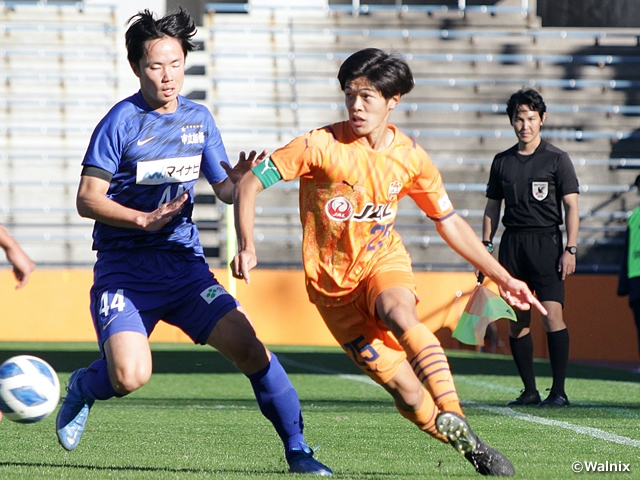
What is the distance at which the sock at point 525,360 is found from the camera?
725 cm

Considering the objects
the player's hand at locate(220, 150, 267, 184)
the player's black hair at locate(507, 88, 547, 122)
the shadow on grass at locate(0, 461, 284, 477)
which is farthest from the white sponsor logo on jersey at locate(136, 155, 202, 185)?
the player's black hair at locate(507, 88, 547, 122)

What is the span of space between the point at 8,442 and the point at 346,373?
510 cm

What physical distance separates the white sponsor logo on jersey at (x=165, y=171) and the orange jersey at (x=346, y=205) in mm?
587

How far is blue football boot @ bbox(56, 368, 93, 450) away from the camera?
4645mm

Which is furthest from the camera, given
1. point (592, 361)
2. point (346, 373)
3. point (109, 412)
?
point (592, 361)

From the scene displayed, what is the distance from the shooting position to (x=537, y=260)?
729 centimetres

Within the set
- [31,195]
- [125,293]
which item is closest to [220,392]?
[125,293]

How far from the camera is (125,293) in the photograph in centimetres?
456

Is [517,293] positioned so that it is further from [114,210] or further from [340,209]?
[114,210]

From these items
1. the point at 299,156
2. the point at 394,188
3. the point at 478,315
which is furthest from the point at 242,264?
the point at 478,315

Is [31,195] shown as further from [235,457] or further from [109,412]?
[235,457]

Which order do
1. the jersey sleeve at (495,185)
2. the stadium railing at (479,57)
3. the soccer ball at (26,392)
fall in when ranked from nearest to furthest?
the soccer ball at (26,392) → the jersey sleeve at (495,185) → the stadium railing at (479,57)

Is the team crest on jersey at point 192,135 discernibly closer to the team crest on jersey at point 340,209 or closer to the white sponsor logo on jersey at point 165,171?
the white sponsor logo on jersey at point 165,171

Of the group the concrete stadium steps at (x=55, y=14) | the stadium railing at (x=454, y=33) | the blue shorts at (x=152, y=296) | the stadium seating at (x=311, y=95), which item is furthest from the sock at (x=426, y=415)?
the concrete stadium steps at (x=55, y=14)
